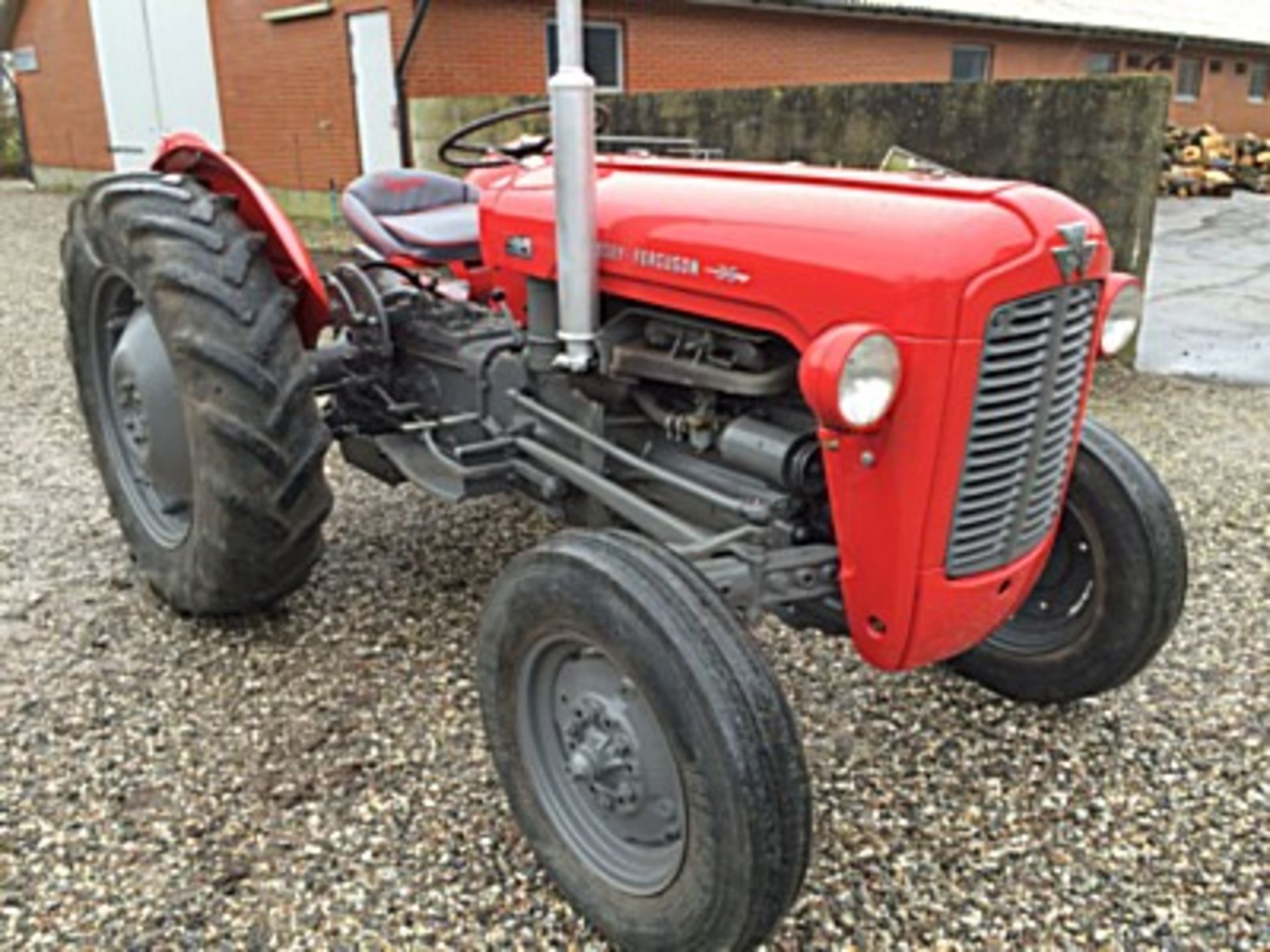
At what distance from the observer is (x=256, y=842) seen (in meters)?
2.35

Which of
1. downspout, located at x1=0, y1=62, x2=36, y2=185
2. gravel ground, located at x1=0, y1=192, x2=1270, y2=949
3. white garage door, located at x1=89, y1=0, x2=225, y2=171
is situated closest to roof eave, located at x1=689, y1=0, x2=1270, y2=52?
white garage door, located at x1=89, y1=0, x2=225, y2=171

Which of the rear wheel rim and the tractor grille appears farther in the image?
the rear wheel rim

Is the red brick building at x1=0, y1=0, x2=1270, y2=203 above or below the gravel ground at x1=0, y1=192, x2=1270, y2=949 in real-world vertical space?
above

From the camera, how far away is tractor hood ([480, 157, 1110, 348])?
185 cm

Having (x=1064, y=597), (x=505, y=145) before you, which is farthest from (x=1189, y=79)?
(x=1064, y=597)

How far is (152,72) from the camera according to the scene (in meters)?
15.3

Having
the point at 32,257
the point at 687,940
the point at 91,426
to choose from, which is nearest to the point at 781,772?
the point at 687,940

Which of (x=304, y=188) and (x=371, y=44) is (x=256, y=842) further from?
(x=304, y=188)

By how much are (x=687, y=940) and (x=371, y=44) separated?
1115cm

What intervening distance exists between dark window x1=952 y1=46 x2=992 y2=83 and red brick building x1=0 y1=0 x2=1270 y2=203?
35 mm

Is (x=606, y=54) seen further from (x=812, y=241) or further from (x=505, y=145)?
(x=812, y=241)

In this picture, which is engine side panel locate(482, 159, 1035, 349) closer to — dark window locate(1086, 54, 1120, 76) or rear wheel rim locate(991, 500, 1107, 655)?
rear wheel rim locate(991, 500, 1107, 655)

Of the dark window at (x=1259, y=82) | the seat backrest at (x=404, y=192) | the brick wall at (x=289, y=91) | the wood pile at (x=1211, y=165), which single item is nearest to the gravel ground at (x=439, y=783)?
the seat backrest at (x=404, y=192)

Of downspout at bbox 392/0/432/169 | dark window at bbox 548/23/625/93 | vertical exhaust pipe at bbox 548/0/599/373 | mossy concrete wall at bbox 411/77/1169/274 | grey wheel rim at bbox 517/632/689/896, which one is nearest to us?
grey wheel rim at bbox 517/632/689/896
